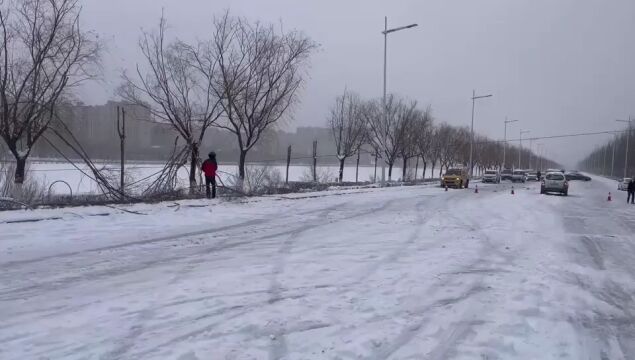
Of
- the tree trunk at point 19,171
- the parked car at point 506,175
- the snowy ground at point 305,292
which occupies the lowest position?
the snowy ground at point 305,292

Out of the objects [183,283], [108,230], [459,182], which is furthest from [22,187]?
[459,182]

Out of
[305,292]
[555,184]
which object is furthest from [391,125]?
[305,292]

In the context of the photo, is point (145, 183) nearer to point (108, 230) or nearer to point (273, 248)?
point (108, 230)

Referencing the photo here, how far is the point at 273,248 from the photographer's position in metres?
9.84

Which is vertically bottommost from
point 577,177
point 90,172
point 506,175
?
point 577,177

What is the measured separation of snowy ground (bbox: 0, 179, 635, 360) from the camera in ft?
15.5

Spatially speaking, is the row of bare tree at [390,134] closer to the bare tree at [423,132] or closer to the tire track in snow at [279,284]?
the bare tree at [423,132]

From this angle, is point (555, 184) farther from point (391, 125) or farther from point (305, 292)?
point (305, 292)

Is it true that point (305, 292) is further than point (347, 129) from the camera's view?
No

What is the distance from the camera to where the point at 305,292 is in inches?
257

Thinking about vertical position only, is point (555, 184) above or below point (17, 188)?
below

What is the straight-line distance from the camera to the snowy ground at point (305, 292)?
4738 mm

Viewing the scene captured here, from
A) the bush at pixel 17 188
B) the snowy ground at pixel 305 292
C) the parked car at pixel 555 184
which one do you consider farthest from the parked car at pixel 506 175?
the bush at pixel 17 188

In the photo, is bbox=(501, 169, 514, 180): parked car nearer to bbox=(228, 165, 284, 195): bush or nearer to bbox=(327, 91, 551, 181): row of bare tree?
bbox=(327, 91, 551, 181): row of bare tree
